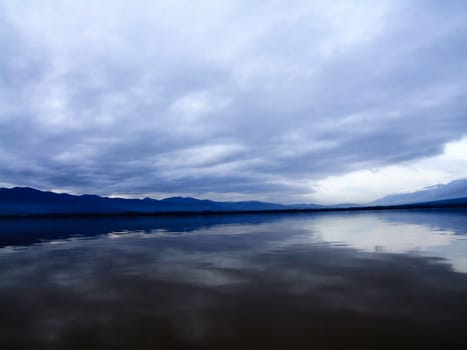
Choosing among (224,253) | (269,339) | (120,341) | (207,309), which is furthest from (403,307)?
(224,253)

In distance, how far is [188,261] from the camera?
58.2 feet

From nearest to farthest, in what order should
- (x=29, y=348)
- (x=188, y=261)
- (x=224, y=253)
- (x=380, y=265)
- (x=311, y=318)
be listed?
(x=29, y=348) < (x=311, y=318) < (x=380, y=265) < (x=188, y=261) < (x=224, y=253)

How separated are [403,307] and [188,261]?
11965mm

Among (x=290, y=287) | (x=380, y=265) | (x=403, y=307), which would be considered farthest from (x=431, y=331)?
(x=380, y=265)

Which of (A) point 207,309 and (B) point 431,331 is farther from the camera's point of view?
(A) point 207,309

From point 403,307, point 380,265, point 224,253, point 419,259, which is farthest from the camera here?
point 224,253

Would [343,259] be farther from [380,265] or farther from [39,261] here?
[39,261]

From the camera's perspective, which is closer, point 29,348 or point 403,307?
point 29,348

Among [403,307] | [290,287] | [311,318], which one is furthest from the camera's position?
[290,287]

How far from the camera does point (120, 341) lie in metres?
7.02

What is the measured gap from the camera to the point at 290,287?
1153cm

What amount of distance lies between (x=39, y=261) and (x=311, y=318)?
701 inches

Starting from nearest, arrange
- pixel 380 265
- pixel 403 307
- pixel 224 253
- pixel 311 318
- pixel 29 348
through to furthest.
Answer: pixel 29 348 < pixel 311 318 < pixel 403 307 < pixel 380 265 < pixel 224 253

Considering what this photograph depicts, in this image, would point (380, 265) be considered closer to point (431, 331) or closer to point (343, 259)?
point (343, 259)
